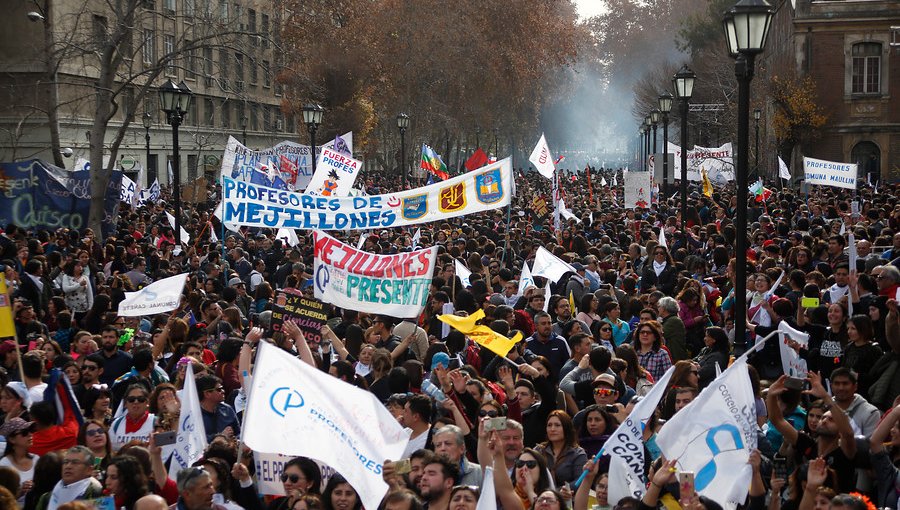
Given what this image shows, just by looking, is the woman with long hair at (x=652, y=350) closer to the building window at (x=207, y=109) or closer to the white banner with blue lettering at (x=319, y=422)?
the white banner with blue lettering at (x=319, y=422)

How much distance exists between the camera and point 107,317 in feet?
40.6

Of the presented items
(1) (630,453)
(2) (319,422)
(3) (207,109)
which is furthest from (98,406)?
(3) (207,109)

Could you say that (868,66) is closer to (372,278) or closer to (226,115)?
(226,115)

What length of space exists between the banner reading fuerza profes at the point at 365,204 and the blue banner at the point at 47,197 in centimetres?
831

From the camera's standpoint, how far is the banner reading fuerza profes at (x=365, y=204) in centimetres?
1545

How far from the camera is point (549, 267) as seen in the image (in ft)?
50.9

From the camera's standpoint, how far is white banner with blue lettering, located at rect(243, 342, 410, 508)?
6.86 meters

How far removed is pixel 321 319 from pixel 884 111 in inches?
1899

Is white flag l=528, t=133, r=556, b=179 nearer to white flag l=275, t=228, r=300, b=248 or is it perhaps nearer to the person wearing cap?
white flag l=275, t=228, r=300, b=248

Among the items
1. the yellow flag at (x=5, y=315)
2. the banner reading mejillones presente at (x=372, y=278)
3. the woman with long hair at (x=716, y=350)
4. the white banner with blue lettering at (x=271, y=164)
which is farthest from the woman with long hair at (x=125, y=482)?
the white banner with blue lettering at (x=271, y=164)

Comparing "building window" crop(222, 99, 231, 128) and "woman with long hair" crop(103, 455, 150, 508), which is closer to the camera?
"woman with long hair" crop(103, 455, 150, 508)

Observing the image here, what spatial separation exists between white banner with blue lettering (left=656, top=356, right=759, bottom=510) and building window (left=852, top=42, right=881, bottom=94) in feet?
163

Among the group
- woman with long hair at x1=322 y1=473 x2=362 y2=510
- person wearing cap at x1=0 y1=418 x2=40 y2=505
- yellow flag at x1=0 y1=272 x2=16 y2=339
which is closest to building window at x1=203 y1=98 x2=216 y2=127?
yellow flag at x1=0 y1=272 x2=16 y2=339

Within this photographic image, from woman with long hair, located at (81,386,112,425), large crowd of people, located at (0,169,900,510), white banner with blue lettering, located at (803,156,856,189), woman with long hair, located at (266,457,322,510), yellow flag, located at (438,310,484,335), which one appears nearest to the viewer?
large crowd of people, located at (0,169,900,510)
